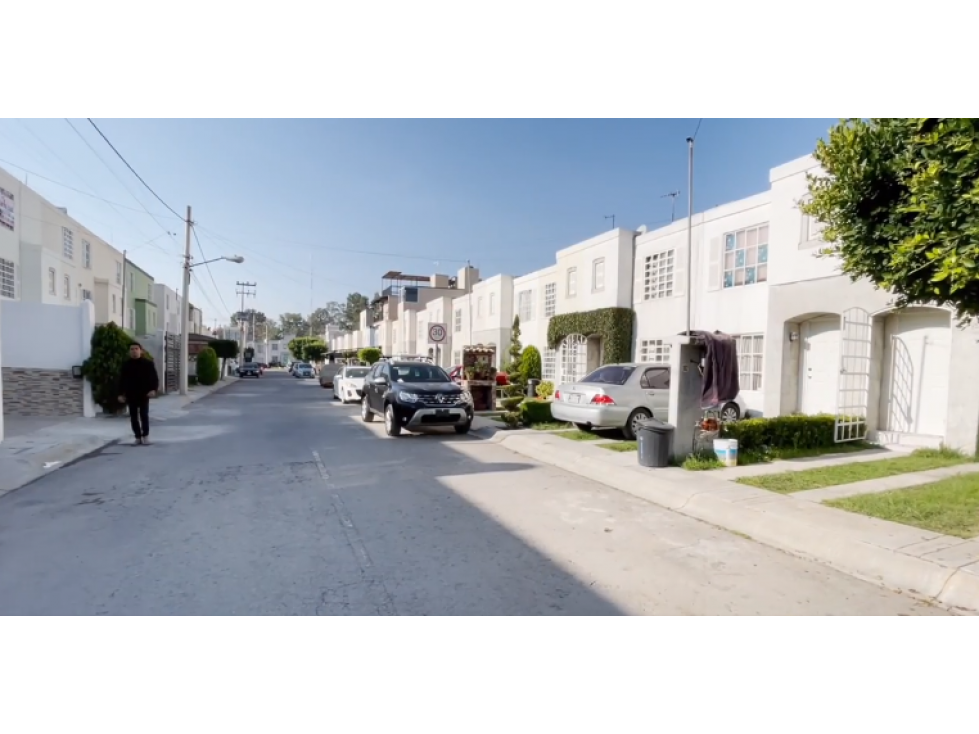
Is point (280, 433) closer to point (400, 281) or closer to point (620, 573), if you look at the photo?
point (620, 573)

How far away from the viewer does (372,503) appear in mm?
6387

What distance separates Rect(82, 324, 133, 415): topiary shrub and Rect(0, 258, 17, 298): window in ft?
31.1

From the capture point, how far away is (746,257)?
14.0 m

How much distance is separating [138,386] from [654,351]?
14.2 m

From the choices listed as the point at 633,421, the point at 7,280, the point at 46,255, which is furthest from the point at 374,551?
the point at 46,255

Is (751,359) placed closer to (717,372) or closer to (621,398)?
(621,398)

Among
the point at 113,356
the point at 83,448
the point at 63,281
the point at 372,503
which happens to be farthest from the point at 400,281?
the point at 372,503

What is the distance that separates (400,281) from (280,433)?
53537 mm

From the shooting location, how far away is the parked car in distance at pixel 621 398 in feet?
35.8

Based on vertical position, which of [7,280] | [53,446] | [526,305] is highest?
[526,305]

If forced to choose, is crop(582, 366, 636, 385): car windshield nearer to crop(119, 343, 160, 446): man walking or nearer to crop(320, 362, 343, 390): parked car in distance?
crop(119, 343, 160, 446): man walking

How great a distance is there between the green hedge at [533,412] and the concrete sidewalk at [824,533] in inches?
200

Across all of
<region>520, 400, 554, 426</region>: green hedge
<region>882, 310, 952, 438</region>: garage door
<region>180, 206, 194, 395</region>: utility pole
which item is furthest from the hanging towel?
<region>180, 206, 194, 395</region>: utility pole

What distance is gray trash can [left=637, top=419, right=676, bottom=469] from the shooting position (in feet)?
27.2
